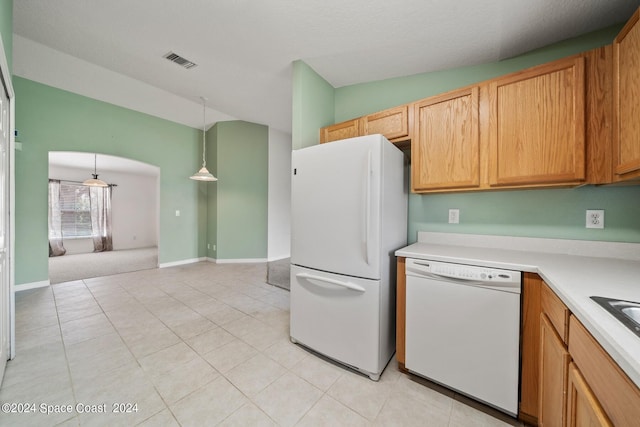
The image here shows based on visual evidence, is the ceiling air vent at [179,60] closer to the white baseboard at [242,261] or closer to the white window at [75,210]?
the white baseboard at [242,261]

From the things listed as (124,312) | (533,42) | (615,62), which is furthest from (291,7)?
(124,312)

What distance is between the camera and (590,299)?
81 cm

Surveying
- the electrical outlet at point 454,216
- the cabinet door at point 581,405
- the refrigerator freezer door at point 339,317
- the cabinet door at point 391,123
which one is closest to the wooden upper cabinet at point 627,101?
the electrical outlet at point 454,216

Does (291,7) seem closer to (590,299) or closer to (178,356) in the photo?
(590,299)

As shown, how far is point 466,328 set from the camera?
1.34 m

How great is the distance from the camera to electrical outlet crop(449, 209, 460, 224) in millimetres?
1943

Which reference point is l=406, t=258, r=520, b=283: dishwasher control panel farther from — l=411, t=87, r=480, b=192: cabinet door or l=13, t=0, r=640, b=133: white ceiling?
l=13, t=0, r=640, b=133: white ceiling

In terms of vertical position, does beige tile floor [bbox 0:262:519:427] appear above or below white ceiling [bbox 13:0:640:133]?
below

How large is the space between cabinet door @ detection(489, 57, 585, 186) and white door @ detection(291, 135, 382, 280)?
85 cm

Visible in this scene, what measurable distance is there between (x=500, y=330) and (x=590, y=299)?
559 mm

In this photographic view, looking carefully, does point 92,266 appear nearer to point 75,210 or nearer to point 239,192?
point 75,210

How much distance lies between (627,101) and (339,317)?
1.96m

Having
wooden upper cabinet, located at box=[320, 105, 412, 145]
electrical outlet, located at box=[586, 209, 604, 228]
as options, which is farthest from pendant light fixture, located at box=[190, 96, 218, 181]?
electrical outlet, located at box=[586, 209, 604, 228]

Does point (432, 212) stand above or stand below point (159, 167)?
below
